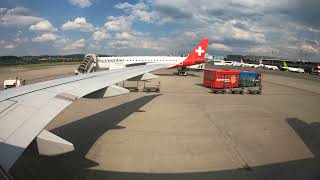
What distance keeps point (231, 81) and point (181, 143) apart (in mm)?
24850

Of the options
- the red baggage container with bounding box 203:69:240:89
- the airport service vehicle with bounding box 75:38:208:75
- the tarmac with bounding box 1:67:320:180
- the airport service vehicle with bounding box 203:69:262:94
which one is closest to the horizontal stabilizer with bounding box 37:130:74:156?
the tarmac with bounding box 1:67:320:180

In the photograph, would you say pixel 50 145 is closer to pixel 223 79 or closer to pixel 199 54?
pixel 223 79

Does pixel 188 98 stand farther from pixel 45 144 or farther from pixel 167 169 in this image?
pixel 45 144

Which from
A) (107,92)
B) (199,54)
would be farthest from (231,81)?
(107,92)

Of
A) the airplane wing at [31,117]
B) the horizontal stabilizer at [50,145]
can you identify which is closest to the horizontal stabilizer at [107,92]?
the airplane wing at [31,117]

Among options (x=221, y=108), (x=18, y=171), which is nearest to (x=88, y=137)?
(x=18, y=171)

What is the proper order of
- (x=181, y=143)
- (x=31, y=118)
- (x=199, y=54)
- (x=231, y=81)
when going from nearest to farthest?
(x=31, y=118) → (x=181, y=143) → (x=231, y=81) → (x=199, y=54)

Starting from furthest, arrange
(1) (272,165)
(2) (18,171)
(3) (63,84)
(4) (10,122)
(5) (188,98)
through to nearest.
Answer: (5) (188,98)
(1) (272,165)
(3) (63,84)
(2) (18,171)
(4) (10,122)

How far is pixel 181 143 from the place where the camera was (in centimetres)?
1535

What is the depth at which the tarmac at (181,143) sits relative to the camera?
1158 centimetres

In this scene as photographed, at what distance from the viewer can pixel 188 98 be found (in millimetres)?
30719

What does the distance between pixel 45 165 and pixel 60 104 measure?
13.3 feet

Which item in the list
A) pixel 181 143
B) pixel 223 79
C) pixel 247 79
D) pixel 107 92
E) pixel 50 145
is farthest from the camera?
pixel 247 79

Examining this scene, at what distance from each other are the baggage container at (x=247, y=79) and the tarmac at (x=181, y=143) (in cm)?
1320
